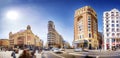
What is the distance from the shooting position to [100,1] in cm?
178

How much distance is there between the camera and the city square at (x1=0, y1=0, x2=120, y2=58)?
5.34 ft

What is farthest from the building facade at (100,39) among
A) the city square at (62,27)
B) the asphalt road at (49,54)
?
the asphalt road at (49,54)

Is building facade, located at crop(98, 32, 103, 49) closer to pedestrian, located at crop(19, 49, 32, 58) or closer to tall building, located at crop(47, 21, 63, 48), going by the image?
tall building, located at crop(47, 21, 63, 48)

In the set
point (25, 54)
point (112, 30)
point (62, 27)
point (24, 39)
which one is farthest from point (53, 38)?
point (112, 30)

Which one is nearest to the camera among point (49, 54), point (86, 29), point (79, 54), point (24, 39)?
point (86, 29)

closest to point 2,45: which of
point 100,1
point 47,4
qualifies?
point 47,4

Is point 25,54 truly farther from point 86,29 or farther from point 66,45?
point 86,29

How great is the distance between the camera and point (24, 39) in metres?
1.74

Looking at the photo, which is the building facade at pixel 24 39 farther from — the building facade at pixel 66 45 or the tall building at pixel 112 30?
the tall building at pixel 112 30

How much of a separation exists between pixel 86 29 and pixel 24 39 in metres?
0.80

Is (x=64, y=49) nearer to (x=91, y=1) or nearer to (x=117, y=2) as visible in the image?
(x=91, y=1)

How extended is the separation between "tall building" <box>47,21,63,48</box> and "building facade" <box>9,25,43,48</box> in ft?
0.58

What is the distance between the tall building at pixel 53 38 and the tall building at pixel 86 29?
0.21m

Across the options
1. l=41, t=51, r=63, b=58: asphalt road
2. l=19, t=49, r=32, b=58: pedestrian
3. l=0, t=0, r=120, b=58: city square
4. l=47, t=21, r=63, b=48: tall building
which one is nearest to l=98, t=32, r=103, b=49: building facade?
l=0, t=0, r=120, b=58: city square
